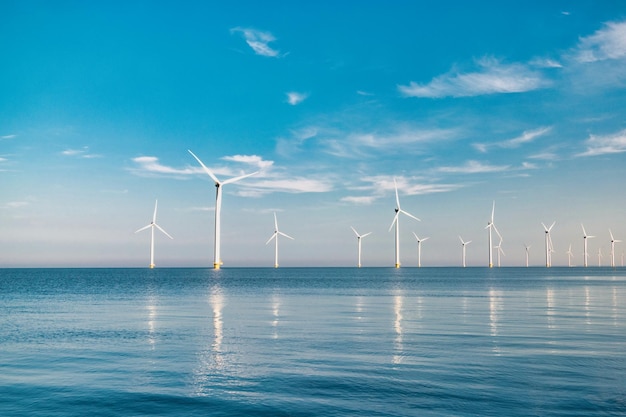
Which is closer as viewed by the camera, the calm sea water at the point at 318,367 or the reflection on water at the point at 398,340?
the calm sea water at the point at 318,367

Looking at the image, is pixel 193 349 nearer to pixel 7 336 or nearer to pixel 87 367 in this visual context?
pixel 87 367

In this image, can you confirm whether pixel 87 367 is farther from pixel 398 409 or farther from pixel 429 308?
pixel 429 308

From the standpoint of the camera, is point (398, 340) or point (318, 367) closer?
point (318, 367)

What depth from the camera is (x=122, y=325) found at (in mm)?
46312

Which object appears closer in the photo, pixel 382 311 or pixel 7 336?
pixel 7 336

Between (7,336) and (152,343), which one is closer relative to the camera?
(152,343)

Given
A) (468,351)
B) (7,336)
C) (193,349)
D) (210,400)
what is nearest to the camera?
(210,400)

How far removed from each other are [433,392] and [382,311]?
37020 mm

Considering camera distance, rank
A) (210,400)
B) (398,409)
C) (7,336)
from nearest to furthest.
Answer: (398,409) → (210,400) → (7,336)

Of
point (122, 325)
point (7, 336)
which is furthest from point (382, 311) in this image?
point (7, 336)

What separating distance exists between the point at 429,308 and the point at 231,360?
36182 millimetres

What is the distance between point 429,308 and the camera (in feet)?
200

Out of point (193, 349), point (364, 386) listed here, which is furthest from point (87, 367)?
point (364, 386)

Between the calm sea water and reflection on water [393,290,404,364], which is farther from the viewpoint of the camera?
reflection on water [393,290,404,364]
